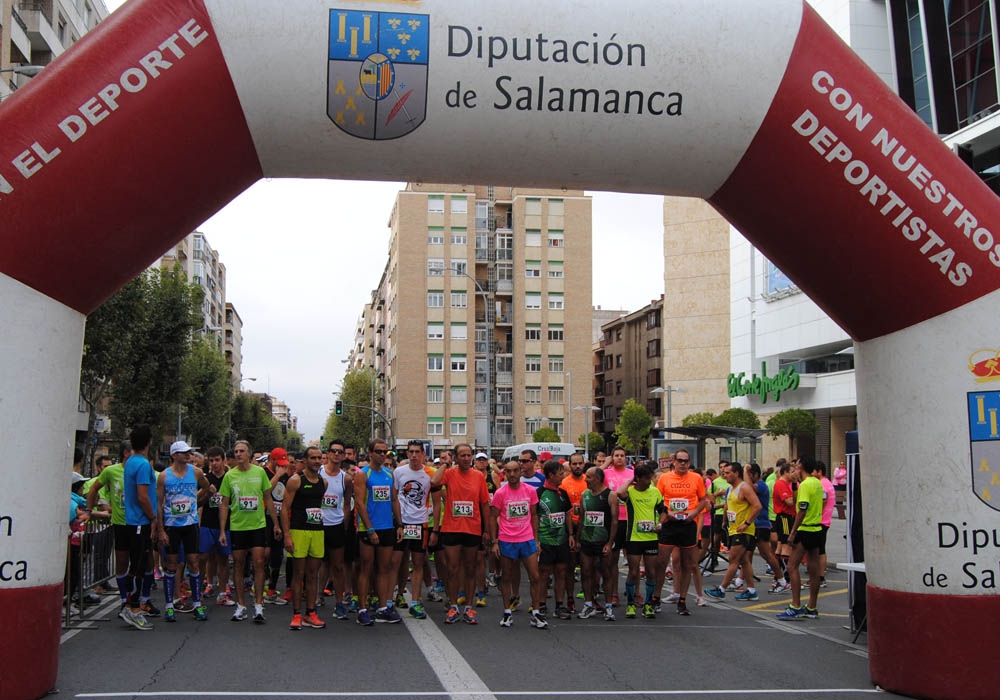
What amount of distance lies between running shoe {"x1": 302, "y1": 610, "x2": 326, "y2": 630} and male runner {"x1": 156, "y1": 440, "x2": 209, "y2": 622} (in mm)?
1266

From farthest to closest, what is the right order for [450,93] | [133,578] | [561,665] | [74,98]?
[133,578], [561,665], [450,93], [74,98]

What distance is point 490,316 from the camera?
7494 centimetres

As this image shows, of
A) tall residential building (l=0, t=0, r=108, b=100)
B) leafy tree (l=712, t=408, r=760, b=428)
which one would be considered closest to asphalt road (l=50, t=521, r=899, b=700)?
tall residential building (l=0, t=0, r=108, b=100)

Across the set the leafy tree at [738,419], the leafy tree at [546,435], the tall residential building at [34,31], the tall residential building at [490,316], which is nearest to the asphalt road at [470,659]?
the tall residential building at [34,31]

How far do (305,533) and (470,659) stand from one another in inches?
105

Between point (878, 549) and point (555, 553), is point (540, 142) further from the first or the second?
point (555, 553)

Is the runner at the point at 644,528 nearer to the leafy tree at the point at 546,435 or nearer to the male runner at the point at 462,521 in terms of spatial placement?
the male runner at the point at 462,521

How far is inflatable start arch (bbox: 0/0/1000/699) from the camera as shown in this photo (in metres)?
6.46

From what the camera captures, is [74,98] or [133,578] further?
[133,578]

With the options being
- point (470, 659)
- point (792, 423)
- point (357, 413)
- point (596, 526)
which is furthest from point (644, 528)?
point (357, 413)

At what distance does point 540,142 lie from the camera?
7.06 meters

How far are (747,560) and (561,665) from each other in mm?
5794

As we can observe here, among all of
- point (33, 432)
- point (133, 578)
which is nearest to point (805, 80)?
point (33, 432)

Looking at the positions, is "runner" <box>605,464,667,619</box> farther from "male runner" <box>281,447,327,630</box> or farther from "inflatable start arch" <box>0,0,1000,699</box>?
"inflatable start arch" <box>0,0,1000,699</box>
